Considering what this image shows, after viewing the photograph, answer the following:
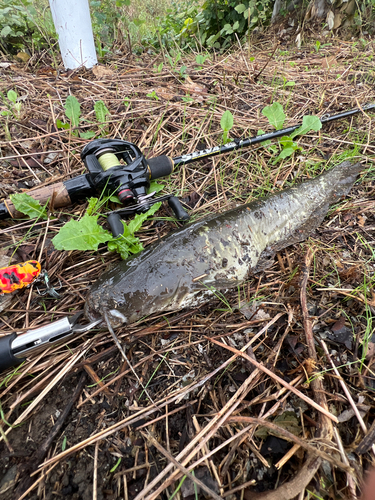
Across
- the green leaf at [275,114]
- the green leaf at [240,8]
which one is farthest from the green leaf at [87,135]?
the green leaf at [240,8]

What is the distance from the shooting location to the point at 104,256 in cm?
213

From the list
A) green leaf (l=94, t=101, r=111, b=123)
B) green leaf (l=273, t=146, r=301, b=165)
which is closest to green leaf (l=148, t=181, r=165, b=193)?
green leaf (l=94, t=101, r=111, b=123)

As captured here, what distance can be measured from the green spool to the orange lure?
0.97 m

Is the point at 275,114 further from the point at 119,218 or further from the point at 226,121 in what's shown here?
the point at 119,218

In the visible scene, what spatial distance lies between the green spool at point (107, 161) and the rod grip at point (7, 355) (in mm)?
1406

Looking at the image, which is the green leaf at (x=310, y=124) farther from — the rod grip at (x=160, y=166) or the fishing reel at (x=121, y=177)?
the fishing reel at (x=121, y=177)

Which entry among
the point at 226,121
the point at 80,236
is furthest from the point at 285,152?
the point at 80,236

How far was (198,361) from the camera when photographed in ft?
5.45

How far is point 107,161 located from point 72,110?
101cm

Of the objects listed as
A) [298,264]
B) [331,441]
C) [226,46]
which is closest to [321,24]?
[226,46]

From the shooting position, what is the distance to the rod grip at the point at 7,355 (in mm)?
1421

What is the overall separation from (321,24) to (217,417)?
266 inches

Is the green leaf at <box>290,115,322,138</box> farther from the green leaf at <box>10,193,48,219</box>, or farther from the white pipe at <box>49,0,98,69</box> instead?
the white pipe at <box>49,0,98,69</box>

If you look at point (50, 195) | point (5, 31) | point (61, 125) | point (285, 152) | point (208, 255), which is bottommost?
point (208, 255)
